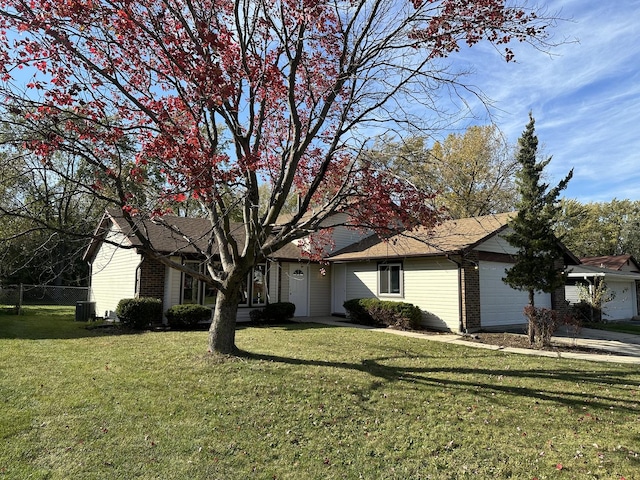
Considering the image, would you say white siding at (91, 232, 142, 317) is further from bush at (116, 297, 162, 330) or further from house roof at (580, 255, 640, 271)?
house roof at (580, 255, 640, 271)

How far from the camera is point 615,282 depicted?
21906 millimetres

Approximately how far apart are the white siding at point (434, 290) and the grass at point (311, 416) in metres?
4.58

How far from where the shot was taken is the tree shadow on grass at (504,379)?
5.74 metres

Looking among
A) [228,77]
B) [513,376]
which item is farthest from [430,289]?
[228,77]

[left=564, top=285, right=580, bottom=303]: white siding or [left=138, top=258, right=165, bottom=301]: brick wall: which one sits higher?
[left=138, top=258, right=165, bottom=301]: brick wall

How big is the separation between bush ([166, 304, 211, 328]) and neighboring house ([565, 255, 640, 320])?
17256 mm

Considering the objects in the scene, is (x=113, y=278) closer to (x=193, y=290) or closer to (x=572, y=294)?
(x=193, y=290)

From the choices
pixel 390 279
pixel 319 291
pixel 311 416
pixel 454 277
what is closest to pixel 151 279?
pixel 319 291

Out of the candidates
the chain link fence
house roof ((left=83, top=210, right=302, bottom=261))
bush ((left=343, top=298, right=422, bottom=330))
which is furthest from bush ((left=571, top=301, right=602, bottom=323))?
the chain link fence

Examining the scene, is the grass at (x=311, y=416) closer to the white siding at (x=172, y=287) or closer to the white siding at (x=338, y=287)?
the white siding at (x=172, y=287)

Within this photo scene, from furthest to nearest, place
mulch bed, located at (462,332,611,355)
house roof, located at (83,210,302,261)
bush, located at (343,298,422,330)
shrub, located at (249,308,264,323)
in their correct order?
shrub, located at (249,308,264,323)
house roof, located at (83,210,302,261)
bush, located at (343,298,422,330)
mulch bed, located at (462,332,611,355)

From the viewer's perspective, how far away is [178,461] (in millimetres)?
3783

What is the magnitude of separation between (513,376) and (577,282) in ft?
56.9

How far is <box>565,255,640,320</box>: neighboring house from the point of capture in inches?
781
